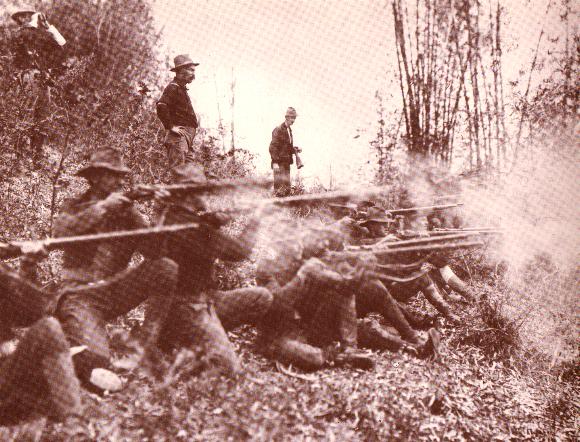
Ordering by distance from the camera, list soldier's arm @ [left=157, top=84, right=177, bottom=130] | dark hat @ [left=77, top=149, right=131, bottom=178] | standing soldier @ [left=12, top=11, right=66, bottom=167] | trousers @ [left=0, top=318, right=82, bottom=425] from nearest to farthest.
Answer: trousers @ [left=0, top=318, right=82, bottom=425], dark hat @ [left=77, top=149, right=131, bottom=178], soldier's arm @ [left=157, top=84, right=177, bottom=130], standing soldier @ [left=12, top=11, right=66, bottom=167]

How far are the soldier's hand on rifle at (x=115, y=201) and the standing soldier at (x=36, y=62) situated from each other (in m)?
6.03

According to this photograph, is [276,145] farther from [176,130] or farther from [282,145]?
[176,130]

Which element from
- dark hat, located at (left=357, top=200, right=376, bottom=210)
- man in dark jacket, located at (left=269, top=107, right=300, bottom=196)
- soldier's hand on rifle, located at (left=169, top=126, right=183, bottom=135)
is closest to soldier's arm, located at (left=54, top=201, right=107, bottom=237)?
soldier's hand on rifle, located at (left=169, top=126, right=183, bottom=135)

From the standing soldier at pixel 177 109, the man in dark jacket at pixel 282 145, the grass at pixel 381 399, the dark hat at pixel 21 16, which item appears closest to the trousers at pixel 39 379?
the grass at pixel 381 399

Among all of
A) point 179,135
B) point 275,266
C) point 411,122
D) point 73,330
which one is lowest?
point 73,330

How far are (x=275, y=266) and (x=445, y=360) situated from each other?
2.51m

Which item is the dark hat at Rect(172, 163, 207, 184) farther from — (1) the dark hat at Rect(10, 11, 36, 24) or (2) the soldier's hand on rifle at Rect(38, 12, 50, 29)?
(1) the dark hat at Rect(10, 11, 36, 24)

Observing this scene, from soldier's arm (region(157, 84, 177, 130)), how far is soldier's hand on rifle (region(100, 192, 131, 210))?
3300 mm

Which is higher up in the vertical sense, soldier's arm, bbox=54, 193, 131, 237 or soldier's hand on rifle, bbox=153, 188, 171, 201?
soldier's hand on rifle, bbox=153, 188, 171, 201

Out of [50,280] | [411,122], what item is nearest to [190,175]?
[50,280]

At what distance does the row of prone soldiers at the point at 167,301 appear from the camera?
3689 millimetres

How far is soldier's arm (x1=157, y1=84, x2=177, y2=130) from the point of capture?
25.0 feet

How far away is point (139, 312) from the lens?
19.2 feet

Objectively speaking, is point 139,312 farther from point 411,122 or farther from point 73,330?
point 411,122
